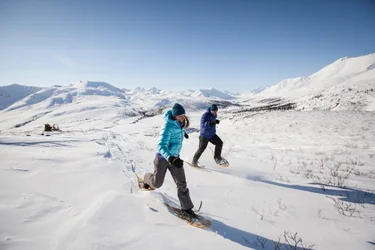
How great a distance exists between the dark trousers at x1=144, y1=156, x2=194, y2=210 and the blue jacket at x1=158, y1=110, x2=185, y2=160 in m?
0.30

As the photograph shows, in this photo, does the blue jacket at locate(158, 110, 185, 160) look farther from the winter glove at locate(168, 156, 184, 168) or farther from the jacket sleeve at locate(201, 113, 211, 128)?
the jacket sleeve at locate(201, 113, 211, 128)

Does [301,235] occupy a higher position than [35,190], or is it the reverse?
[35,190]

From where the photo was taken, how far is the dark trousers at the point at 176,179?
3.44m

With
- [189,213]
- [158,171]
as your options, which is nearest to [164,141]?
[158,171]

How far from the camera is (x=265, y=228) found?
3.22m

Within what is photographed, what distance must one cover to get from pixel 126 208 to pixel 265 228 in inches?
103

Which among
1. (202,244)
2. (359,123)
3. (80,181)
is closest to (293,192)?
(202,244)

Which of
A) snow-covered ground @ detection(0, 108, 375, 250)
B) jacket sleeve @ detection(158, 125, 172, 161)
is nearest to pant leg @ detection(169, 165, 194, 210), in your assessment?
snow-covered ground @ detection(0, 108, 375, 250)

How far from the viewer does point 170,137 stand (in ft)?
11.5

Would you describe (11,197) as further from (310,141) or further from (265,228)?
(310,141)

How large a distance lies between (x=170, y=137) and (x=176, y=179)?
82cm

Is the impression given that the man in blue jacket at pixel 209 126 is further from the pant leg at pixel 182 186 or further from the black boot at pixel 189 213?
the black boot at pixel 189 213

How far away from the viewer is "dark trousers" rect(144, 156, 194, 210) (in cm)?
344

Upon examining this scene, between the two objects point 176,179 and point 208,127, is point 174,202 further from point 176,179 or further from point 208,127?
point 208,127
